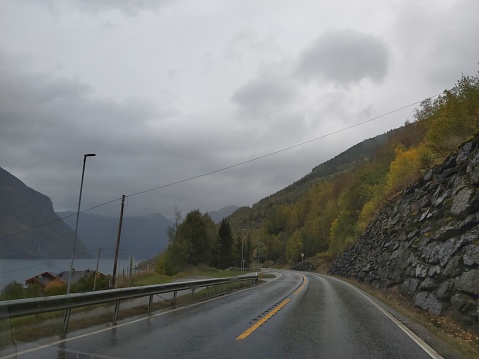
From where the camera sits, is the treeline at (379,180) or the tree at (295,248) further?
the tree at (295,248)

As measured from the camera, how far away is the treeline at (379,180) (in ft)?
76.3

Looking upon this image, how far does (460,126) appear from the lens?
23.0 m

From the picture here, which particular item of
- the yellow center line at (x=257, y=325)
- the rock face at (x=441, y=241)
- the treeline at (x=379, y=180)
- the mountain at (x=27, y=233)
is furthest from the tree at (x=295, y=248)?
the yellow center line at (x=257, y=325)

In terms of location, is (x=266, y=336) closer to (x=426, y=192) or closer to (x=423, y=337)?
(x=423, y=337)

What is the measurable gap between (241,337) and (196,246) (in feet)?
241

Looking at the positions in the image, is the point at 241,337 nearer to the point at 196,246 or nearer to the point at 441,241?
the point at 441,241

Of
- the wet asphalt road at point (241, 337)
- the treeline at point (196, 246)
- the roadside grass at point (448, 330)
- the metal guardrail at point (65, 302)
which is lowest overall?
the roadside grass at point (448, 330)

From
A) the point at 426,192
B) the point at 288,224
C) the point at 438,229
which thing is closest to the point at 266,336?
the point at 438,229

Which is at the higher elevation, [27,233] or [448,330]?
[27,233]

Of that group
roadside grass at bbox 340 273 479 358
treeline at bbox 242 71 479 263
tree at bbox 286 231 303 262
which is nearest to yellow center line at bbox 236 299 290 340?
roadside grass at bbox 340 273 479 358

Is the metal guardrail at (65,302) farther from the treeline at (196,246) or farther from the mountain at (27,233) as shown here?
the mountain at (27,233)

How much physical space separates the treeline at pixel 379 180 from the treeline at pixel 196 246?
20.9 metres

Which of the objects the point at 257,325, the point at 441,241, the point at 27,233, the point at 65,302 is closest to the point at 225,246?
the point at 441,241

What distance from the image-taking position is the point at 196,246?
81.0 metres
